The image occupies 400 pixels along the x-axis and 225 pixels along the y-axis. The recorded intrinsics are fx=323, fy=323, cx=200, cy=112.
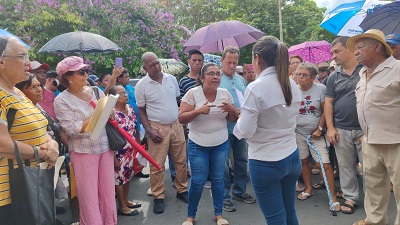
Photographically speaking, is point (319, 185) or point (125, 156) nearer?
point (125, 156)

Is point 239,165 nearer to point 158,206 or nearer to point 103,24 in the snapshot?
point 158,206

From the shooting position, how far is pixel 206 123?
135 inches

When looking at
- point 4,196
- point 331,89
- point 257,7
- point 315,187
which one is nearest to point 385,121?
point 331,89

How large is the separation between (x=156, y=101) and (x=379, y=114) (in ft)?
8.18

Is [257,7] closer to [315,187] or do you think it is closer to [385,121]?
[315,187]

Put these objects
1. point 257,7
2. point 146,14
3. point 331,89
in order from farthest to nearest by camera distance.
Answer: point 257,7, point 146,14, point 331,89

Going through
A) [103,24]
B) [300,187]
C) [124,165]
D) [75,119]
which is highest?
[103,24]

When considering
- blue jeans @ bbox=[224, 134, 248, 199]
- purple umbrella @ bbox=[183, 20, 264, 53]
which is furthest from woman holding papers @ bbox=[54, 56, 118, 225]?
purple umbrella @ bbox=[183, 20, 264, 53]

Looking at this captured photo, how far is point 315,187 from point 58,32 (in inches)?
393

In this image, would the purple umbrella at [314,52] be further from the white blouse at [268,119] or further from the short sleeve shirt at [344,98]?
the white blouse at [268,119]

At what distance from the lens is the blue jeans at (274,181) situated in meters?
2.36

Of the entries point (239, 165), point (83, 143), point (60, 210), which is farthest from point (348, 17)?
point (60, 210)

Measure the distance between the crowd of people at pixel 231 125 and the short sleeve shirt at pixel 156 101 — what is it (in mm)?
14

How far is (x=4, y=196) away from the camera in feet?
6.70
